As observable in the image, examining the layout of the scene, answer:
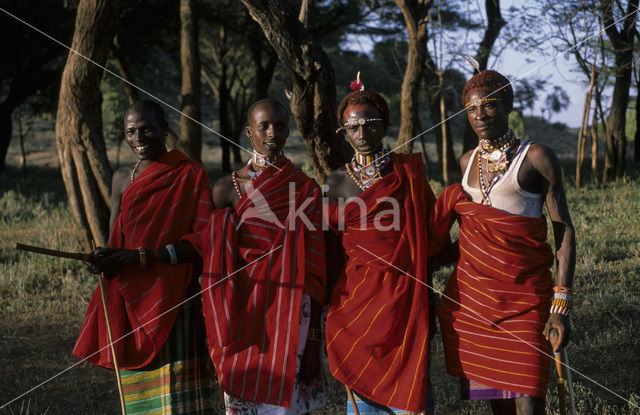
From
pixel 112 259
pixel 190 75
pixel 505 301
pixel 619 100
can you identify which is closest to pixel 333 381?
pixel 505 301

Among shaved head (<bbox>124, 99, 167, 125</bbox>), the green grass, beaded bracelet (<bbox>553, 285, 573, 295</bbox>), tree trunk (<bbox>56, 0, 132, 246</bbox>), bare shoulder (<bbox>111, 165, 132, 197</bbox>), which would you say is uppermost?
tree trunk (<bbox>56, 0, 132, 246</bbox>)

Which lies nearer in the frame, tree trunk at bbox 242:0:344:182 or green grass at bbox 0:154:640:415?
green grass at bbox 0:154:640:415

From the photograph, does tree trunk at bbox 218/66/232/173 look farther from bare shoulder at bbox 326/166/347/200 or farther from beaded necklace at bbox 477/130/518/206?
beaded necklace at bbox 477/130/518/206

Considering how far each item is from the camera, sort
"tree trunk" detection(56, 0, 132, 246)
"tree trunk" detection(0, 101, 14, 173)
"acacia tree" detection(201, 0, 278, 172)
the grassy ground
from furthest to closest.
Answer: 1. "acacia tree" detection(201, 0, 278, 172)
2. "tree trunk" detection(0, 101, 14, 173)
3. "tree trunk" detection(56, 0, 132, 246)
4. the grassy ground

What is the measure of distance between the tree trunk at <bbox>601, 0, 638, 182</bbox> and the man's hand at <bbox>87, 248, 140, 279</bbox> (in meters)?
11.9

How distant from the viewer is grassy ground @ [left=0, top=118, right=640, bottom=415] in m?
4.40

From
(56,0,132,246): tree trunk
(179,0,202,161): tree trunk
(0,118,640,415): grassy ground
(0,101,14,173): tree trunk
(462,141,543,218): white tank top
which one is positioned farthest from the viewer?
(0,101,14,173): tree trunk

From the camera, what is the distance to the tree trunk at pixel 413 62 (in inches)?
362

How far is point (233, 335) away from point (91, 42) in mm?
4680

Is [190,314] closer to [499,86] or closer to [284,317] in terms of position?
[284,317]

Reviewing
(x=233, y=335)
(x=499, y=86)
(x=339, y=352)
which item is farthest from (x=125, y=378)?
(x=499, y=86)

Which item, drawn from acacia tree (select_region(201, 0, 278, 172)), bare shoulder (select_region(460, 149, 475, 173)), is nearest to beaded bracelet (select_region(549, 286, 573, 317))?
bare shoulder (select_region(460, 149, 475, 173))

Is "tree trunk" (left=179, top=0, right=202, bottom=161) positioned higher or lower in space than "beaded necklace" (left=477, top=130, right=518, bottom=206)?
higher

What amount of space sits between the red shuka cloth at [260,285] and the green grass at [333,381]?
1.52m
